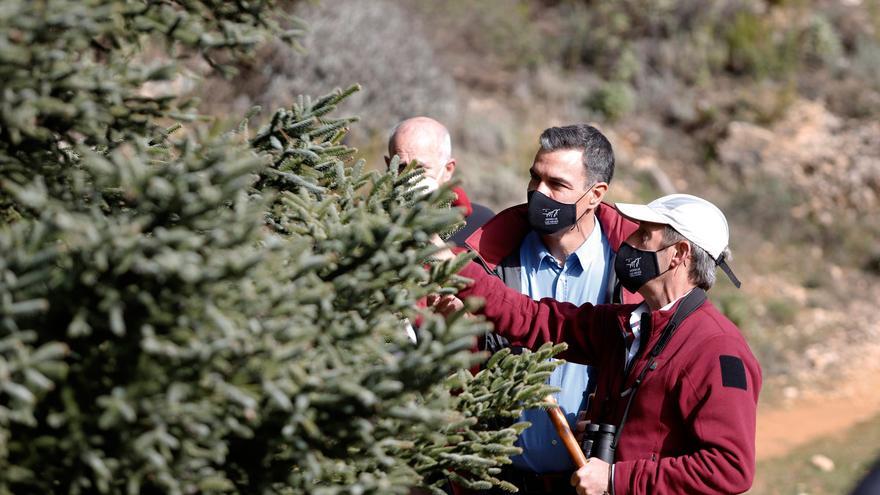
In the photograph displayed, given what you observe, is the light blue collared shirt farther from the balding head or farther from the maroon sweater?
the balding head

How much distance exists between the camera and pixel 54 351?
204cm

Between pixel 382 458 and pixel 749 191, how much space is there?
12.9 metres

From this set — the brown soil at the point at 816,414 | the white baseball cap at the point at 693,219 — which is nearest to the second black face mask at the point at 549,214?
the white baseball cap at the point at 693,219

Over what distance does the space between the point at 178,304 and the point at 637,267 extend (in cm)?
181

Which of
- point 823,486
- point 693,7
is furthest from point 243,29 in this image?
point 693,7

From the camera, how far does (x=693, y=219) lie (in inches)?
136

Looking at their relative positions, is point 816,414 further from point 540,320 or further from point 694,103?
point 540,320

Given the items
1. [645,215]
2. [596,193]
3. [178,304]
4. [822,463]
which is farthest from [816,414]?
[178,304]

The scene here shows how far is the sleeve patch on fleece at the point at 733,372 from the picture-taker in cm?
322

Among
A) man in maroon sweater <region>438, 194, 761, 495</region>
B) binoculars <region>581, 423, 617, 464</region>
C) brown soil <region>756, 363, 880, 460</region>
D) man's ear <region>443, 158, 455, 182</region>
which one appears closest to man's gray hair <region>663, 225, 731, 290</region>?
man in maroon sweater <region>438, 194, 761, 495</region>

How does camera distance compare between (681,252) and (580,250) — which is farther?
(580,250)

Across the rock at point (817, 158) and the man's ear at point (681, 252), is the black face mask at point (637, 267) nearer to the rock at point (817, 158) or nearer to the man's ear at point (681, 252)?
the man's ear at point (681, 252)

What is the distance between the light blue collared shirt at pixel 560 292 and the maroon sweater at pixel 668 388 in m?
0.29

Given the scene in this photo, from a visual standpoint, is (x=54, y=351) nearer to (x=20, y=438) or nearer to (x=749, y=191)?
(x=20, y=438)
